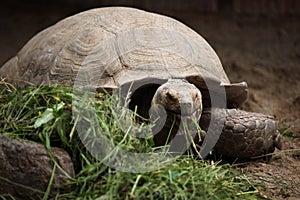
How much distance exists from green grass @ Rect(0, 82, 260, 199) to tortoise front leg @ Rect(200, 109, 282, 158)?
1.73 ft

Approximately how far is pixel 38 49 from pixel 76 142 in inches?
63.6

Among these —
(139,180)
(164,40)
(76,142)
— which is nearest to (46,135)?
(76,142)

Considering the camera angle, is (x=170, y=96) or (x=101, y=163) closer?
(x=101, y=163)

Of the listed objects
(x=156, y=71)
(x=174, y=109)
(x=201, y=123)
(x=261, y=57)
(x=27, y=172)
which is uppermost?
(x=156, y=71)

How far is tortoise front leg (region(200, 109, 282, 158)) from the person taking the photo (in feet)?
12.1

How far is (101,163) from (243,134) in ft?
4.37

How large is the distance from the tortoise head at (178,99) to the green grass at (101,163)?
0.24 meters

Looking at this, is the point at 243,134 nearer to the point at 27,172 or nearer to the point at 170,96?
the point at 170,96

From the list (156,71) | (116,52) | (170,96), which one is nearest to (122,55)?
(116,52)

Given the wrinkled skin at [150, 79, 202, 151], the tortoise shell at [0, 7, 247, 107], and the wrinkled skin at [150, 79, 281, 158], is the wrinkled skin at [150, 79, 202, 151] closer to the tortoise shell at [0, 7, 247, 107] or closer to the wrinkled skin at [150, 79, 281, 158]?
the wrinkled skin at [150, 79, 281, 158]

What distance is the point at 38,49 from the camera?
420 centimetres

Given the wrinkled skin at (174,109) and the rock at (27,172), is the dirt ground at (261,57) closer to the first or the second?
the wrinkled skin at (174,109)

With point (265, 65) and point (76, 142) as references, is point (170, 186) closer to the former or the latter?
point (76, 142)

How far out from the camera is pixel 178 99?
3176 millimetres
